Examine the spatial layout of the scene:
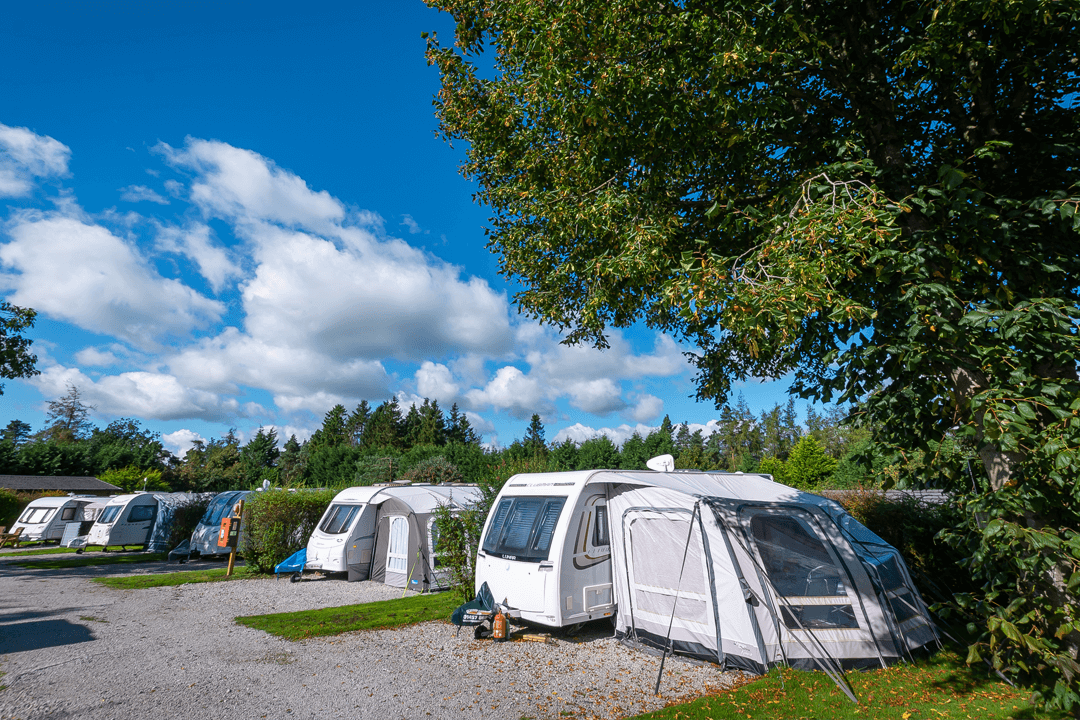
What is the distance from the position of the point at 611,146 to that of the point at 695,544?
5252mm

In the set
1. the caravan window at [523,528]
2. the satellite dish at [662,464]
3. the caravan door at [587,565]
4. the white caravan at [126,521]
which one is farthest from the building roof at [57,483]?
the satellite dish at [662,464]

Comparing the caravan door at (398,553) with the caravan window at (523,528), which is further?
the caravan door at (398,553)

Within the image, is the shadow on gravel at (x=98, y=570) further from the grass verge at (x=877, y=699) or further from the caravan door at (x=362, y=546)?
the grass verge at (x=877, y=699)

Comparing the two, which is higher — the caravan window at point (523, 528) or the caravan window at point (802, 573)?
the caravan window at point (523, 528)

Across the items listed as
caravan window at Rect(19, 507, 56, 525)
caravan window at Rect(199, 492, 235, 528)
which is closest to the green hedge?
caravan window at Rect(199, 492, 235, 528)

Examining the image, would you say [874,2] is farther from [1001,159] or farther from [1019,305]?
[1019,305]

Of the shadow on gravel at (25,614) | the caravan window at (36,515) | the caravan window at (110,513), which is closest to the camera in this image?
the shadow on gravel at (25,614)

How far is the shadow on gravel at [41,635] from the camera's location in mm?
7715

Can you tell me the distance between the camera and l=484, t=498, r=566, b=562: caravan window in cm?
840

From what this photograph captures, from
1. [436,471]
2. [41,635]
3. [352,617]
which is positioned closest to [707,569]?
[352,617]

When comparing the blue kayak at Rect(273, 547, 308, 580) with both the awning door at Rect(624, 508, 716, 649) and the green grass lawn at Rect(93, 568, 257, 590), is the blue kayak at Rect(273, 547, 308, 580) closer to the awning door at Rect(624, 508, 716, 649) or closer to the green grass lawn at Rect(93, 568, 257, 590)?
the green grass lawn at Rect(93, 568, 257, 590)

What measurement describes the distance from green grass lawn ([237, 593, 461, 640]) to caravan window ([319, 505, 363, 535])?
3168mm

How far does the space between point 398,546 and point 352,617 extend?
3.62m

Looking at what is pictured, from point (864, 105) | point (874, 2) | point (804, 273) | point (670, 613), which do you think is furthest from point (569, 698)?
point (874, 2)
